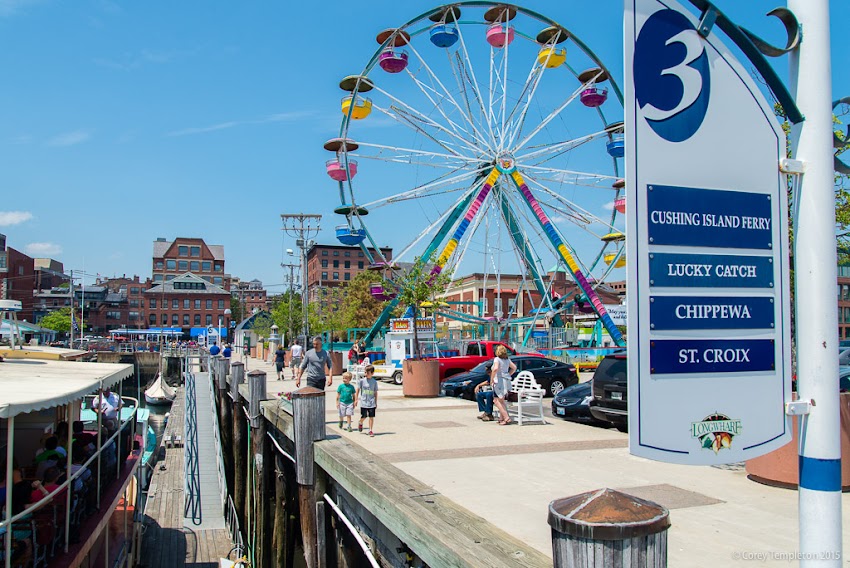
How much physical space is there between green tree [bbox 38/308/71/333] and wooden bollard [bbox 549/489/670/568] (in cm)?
10543

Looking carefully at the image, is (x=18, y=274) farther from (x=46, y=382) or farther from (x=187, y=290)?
(x=46, y=382)

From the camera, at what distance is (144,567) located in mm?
12914

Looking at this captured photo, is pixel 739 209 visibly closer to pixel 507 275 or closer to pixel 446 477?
pixel 446 477

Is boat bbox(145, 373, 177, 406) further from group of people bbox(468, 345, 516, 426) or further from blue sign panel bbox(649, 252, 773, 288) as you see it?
blue sign panel bbox(649, 252, 773, 288)

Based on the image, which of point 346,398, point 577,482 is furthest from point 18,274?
point 577,482

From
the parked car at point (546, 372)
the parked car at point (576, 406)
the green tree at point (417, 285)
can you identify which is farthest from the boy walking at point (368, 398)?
the green tree at point (417, 285)

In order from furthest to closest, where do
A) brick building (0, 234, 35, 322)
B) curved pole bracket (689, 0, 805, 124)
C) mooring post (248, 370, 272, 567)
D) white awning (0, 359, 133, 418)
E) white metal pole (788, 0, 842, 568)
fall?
brick building (0, 234, 35, 322) → mooring post (248, 370, 272, 567) → white awning (0, 359, 133, 418) → curved pole bracket (689, 0, 805, 124) → white metal pole (788, 0, 842, 568)

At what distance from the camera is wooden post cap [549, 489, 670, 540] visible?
2561 millimetres

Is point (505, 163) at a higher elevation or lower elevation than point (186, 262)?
lower

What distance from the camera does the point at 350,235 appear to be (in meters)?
28.8

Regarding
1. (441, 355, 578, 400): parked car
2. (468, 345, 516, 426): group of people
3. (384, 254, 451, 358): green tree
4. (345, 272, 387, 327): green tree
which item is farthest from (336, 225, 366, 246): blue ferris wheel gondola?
(345, 272, 387, 327): green tree

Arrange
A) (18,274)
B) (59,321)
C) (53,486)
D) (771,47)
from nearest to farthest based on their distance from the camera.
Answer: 1. (771,47)
2. (53,486)
3. (59,321)
4. (18,274)

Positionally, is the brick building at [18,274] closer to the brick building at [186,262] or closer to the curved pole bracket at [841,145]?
the brick building at [186,262]

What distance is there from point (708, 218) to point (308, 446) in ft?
20.6
